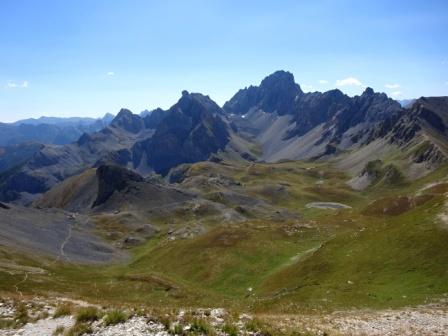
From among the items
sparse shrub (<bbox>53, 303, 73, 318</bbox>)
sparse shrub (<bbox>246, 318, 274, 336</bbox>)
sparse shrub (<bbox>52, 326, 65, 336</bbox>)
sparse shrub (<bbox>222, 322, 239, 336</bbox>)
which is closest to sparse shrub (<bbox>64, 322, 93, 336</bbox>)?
sparse shrub (<bbox>52, 326, 65, 336</bbox>)

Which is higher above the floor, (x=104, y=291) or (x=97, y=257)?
(x=104, y=291)

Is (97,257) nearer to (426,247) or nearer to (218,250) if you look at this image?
(218,250)

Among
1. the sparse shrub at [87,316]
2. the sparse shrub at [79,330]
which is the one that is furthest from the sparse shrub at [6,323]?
the sparse shrub at [79,330]

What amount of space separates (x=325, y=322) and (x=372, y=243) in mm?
27166

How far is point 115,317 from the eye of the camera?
26672 mm

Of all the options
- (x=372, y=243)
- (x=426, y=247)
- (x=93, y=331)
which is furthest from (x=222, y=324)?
(x=372, y=243)

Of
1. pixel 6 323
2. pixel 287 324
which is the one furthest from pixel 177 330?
pixel 6 323

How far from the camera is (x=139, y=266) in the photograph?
118 metres

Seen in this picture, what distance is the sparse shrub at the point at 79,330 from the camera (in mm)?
25845

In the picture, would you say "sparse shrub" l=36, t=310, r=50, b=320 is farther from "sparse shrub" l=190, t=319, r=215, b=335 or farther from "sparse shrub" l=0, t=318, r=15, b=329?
"sparse shrub" l=190, t=319, r=215, b=335

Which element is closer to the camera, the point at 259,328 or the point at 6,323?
the point at 259,328

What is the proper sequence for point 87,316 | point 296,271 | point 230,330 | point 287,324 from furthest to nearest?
point 296,271 → point 287,324 → point 87,316 → point 230,330

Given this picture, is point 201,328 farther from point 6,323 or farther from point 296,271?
point 296,271

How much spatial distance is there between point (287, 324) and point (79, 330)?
12707 mm
